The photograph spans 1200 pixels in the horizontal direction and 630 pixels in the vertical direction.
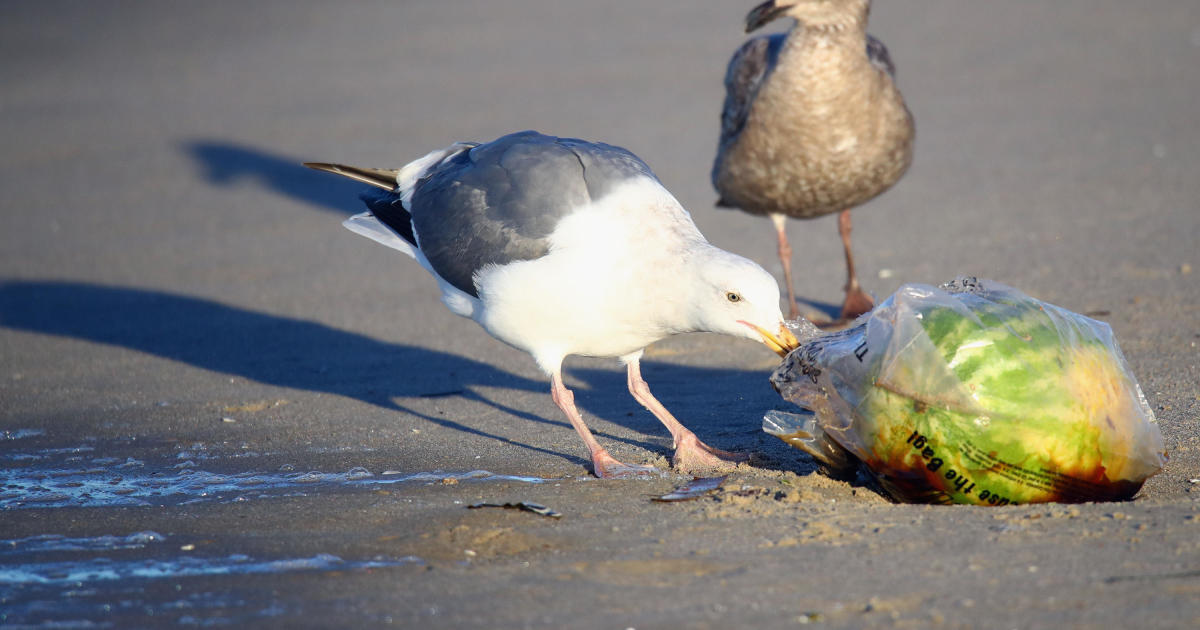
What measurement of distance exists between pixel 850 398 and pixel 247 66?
42.9 feet

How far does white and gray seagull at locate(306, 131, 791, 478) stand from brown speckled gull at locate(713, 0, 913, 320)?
2297mm

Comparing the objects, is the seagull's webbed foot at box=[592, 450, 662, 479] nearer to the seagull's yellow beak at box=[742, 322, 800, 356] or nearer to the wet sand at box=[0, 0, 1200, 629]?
the wet sand at box=[0, 0, 1200, 629]

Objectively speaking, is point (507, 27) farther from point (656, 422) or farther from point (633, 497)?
point (633, 497)

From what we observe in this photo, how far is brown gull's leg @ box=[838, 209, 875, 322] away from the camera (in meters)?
7.06

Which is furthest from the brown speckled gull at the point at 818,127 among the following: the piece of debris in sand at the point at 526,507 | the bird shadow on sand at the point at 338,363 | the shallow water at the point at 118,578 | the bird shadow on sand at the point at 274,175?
the bird shadow on sand at the point at 274,175

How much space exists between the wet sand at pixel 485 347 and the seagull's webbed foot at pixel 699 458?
103mm

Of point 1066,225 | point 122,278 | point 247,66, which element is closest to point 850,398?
point 1066,225

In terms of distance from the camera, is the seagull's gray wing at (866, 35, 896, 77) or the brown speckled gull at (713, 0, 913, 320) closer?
the brown speckled gull at (713, 0, 913, 320)

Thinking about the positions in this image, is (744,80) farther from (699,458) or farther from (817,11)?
(699,458)

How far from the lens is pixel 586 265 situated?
4.49 metres

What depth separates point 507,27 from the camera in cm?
1628

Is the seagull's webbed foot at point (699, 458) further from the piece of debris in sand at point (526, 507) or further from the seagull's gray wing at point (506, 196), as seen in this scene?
the seagull's gray wing at point (506, 196)

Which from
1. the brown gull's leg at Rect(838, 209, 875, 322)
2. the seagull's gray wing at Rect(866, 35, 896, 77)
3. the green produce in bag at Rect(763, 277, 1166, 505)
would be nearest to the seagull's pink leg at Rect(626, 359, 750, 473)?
the green produce in bag at Rect(763, 277, 1166, 505)

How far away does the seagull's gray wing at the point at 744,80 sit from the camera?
7.25 meters
